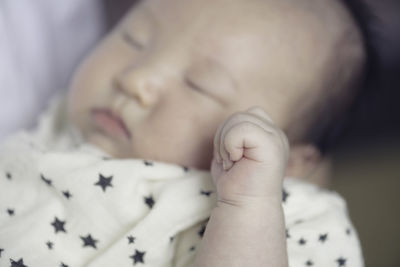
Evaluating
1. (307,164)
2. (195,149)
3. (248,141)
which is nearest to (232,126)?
(248,141)

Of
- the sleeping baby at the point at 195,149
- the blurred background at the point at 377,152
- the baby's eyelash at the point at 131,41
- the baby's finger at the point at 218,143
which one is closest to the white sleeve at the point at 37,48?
the sleeping baby at the point at 195,149

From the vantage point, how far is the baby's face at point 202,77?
90 cm

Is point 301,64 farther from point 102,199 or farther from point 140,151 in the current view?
point 102,199

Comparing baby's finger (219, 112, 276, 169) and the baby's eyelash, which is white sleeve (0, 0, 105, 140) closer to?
the baby's eyelash

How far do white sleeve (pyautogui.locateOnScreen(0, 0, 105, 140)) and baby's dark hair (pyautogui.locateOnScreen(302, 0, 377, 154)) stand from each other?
679 millimetres

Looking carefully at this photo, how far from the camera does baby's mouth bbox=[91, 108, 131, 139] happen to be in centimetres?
93

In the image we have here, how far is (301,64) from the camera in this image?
952 millimetres

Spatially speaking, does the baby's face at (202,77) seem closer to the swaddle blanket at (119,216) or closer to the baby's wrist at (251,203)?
the swaddle blanket at (119,216)

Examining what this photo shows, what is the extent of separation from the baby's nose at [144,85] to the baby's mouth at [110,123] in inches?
2.4

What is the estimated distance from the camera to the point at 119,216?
80 cm

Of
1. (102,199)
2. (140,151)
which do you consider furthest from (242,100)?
(102,199)

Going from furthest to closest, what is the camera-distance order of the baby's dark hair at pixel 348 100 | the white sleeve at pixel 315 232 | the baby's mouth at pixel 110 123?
the baby's dark hair at pixel 348 100 → the baby's mouth at pixel 110 123 → the white sleeve at pixel 315 232

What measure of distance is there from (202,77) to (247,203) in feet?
0.98

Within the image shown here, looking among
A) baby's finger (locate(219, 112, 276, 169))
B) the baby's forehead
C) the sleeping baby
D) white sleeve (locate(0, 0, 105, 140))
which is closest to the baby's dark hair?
the sleeping baby
